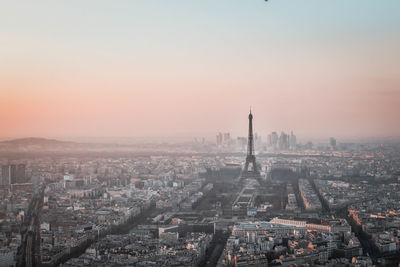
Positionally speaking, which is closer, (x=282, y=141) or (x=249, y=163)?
(x=249, y=163)

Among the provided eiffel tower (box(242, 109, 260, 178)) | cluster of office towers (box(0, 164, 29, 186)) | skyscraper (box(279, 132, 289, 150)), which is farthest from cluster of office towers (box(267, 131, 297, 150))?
cluster of office towers (box(0, 164, 29, 186))

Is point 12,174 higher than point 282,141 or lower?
lower

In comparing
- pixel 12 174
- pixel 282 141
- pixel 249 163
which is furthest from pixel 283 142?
pixel 12 174

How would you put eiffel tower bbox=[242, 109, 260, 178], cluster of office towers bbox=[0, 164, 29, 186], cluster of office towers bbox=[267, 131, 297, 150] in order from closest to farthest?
cluster of office towers bbox=[0, 164, 29, 186] → eiffel tower bbox=[242, 109, 260, 178] → cluster of office towers bbox=[267, 131, 297, 150]

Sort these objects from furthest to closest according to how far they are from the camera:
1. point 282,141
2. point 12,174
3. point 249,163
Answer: point 282,141 < point 249,163 < point 12,174

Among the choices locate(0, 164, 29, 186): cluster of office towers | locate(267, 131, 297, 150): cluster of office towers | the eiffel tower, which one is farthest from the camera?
locate(267, 131, 297, 150): cluster of office towers

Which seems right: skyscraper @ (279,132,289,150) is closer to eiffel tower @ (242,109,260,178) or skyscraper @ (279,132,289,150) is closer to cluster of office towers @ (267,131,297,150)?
cluster of office towers @ (267,131,297,150)

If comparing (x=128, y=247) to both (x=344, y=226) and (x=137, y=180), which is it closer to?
(x=344, y=226)

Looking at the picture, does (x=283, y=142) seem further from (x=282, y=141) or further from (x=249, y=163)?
(x=249, y=163)
